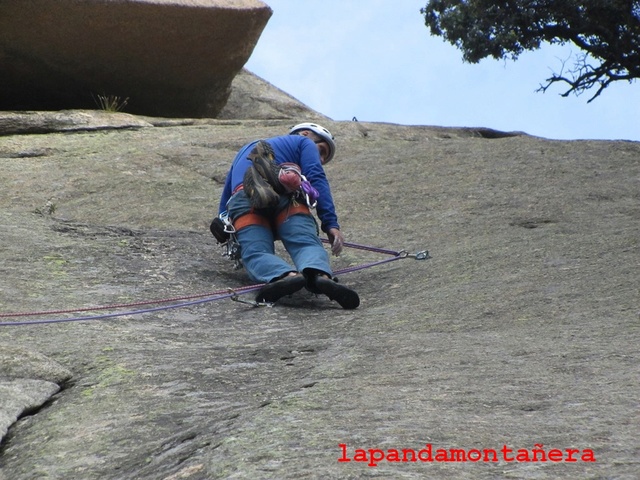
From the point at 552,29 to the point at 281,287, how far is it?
11868mm

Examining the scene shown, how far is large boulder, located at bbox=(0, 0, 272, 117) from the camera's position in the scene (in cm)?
1240

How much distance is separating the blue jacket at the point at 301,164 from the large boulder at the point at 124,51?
5576 millimetres

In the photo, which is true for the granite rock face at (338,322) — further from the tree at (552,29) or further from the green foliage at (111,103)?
the tree at (552,29)

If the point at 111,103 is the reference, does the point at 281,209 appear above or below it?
below

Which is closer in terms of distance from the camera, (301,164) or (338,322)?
(338,322)

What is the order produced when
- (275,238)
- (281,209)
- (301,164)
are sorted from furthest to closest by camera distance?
(301,164) → (275,238) → (281,209)

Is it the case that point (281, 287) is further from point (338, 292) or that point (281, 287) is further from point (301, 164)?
point (301, 164)

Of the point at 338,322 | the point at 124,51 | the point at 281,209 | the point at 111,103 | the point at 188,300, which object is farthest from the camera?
the point at 111,103

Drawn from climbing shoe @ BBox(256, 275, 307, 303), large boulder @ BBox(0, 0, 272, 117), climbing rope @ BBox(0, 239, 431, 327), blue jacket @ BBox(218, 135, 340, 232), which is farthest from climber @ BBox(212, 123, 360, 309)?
large boulder @ BBox(0, 0, 272, 117)

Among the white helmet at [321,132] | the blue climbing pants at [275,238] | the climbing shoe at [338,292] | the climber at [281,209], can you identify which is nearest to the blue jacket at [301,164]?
the climber at [281,209]

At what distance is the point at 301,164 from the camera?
24.7ft

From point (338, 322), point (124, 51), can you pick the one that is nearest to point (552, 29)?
point (124, 51)

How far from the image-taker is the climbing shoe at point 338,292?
21.5 ft

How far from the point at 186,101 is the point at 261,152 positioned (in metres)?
7.07
